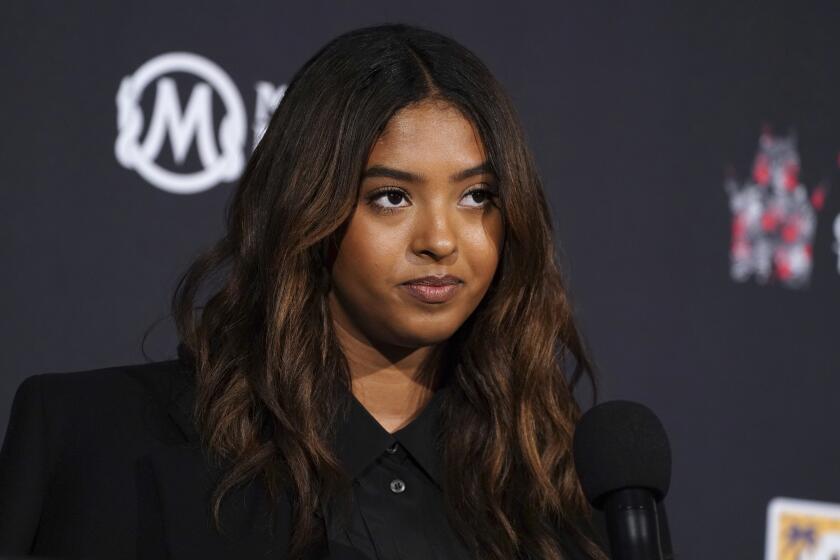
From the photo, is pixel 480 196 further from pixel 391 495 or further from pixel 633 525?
pixel 633 525

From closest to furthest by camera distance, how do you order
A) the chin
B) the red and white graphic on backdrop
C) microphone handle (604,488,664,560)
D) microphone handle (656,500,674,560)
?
microphone handle (604,488,664,560), microphone handle (656,500,674,560), the chin, the red and white graphic on backdrop

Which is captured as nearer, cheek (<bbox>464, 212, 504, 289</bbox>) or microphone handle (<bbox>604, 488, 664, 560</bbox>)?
microphone handle (<bbox>604, 488, 664, 560</bbox>)

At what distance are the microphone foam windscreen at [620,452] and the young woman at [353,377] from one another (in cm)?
34

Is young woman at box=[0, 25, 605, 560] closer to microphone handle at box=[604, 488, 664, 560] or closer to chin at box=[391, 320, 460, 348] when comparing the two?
chin at box=[391, 320, 460, 348]

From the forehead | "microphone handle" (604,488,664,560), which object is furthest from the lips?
"microphone handle" (604,488,664,560)

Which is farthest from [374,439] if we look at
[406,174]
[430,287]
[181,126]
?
[181,126]

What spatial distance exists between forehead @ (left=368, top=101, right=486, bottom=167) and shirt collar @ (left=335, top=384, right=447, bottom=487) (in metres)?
0.27

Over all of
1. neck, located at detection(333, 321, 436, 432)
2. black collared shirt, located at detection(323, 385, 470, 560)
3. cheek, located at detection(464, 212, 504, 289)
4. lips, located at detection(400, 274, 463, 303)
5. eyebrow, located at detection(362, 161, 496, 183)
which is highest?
eyebrow, located at detection(362, 161, 496, 183)

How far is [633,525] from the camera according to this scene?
0.88 m

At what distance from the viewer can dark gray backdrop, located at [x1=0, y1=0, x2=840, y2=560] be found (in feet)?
6.28

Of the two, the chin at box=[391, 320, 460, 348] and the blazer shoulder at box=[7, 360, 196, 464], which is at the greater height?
the chin at box=[391, 320, 460, 348]

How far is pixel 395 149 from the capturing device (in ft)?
4.37

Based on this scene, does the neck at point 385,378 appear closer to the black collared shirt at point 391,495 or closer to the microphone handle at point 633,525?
the black collared shirt at point 391,495

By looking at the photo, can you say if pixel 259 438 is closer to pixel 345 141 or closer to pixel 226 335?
pixel 226 335
